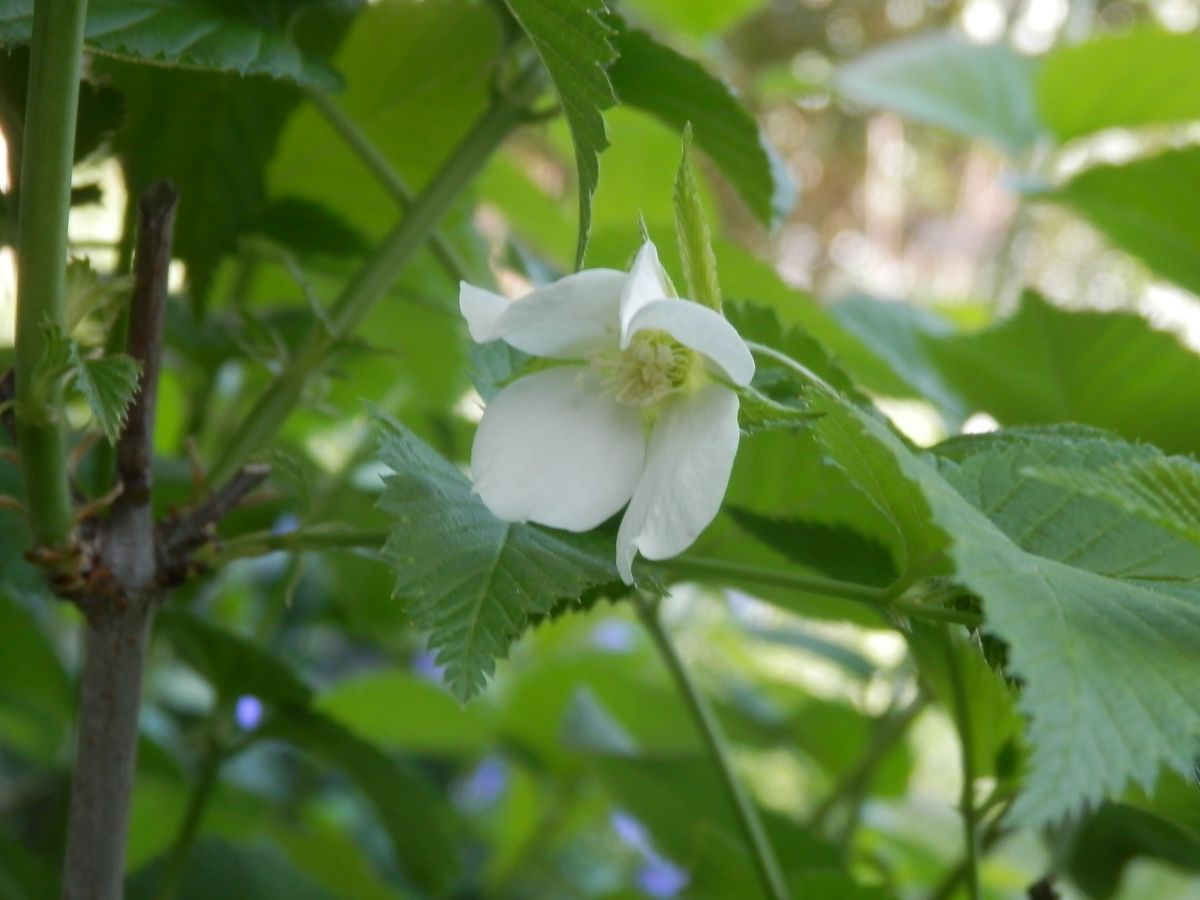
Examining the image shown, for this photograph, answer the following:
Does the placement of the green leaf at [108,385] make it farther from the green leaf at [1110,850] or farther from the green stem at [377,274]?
the green leaf at [1110,850]

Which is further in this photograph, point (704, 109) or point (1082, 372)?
point (1082, 372)

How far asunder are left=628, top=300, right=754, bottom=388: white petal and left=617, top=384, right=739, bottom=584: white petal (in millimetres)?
14

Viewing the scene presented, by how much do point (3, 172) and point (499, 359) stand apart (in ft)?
0.52

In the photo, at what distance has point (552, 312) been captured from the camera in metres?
0.25

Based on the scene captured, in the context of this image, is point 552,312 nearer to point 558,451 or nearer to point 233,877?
point 558,451

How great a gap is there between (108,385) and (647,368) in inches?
4.6

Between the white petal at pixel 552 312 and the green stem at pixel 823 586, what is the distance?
0.21 ft

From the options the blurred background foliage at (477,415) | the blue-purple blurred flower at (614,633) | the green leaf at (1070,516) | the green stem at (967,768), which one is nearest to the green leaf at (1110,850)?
the blurred background foliage at (477,415)

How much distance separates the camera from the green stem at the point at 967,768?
35 centimetres

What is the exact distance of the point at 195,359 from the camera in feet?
1.77

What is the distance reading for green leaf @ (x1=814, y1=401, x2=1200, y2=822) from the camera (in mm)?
194

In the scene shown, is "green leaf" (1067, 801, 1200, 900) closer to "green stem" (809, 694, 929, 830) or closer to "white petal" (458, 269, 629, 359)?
"green stem" (809, 694, 929, 830)

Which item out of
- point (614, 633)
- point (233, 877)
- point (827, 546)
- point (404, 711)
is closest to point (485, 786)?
point (614, 633)

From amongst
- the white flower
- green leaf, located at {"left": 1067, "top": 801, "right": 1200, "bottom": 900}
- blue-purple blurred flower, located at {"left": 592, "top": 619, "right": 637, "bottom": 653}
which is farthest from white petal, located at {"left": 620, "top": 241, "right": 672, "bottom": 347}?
blue-purple blurred flower, located at {"left": 592, "top": 619, "right": 637, "bottom": 653}
